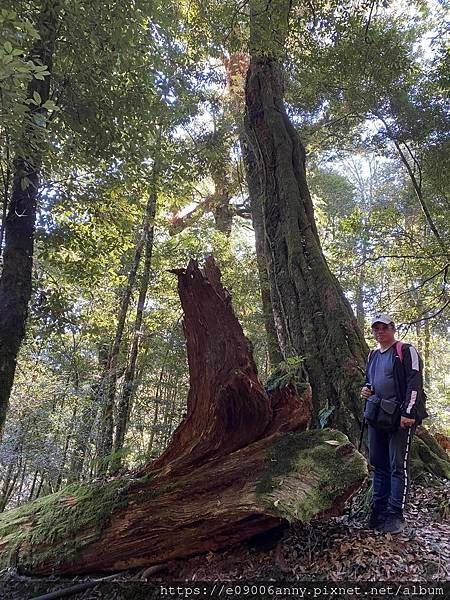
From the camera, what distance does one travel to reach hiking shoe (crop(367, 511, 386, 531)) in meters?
3.21

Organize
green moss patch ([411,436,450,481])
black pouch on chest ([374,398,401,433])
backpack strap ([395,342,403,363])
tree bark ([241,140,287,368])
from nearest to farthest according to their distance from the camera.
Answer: black pouch on chest ([374,398,401,433]) < backpack strap ([395,342,403,363]) < green moss patch ([411,436,450,481]) < tree bark ([241,140,287,368])

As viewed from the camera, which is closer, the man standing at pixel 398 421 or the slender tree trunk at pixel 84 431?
the man standing at pixel 398 421

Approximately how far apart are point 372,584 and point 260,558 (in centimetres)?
77

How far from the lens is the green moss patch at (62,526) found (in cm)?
317

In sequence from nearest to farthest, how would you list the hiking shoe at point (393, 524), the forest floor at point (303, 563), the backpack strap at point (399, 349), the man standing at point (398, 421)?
the forest floor at point (303, 563), the hiking shoe at point (393, 524), the man standing at point (398, 421), the backpack strap at point (399, 349)

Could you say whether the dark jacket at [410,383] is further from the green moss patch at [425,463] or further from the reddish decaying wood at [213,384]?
the reddish decaying wood at [213,384]

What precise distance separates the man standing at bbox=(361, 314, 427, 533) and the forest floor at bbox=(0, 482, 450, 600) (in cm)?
20

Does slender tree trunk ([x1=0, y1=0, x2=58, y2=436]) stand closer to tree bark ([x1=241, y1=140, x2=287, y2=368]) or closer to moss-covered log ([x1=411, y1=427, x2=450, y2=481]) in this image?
tree bark ([x1=241, y1=140, x2=287, y2=368])

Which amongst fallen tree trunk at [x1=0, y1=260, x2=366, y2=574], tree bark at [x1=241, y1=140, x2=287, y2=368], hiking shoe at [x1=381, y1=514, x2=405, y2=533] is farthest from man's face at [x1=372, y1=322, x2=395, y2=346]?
tree bark at [x1=241, y1=140, x2=287, y2=368]

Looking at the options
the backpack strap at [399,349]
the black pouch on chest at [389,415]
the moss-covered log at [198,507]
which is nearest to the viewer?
the moss-covered log at [198,507]

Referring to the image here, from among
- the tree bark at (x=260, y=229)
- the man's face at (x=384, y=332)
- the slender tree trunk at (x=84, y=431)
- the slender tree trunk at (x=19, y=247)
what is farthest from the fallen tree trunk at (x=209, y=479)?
the slender tree trunk at (x=84, y=431)

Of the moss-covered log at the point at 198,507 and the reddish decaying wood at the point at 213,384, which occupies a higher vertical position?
the reddish decaying wood at the point at 213,384

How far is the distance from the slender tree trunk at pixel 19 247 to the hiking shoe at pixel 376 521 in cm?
412

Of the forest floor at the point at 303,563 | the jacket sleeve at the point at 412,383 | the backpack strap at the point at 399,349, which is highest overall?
the backpack strap at the point at 399,349
